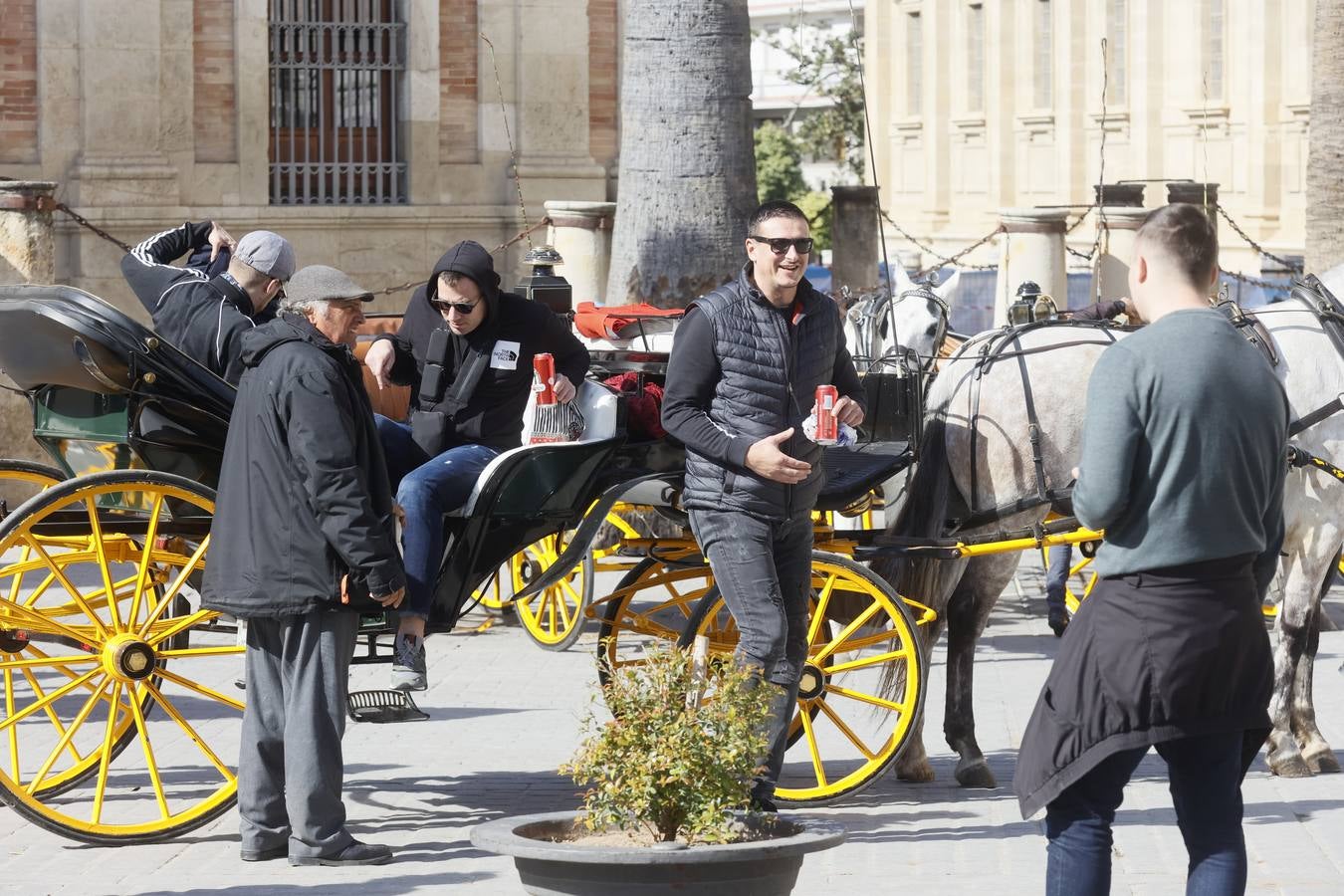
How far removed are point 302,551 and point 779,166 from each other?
154 ft

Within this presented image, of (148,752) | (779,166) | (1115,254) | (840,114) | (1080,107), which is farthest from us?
(779,166)

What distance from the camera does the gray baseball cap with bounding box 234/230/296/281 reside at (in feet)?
24.9

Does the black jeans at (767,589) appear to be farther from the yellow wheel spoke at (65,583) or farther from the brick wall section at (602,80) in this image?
the brick wall section at (602,80)

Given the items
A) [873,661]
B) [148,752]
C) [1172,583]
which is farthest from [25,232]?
[1172,583]

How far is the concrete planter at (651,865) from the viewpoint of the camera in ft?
17.3

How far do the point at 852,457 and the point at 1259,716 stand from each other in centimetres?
315

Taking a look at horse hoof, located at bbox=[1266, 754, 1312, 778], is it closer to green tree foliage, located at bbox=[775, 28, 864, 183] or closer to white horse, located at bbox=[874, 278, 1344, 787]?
white horse, located at bbox=[874, 278, 1344, 787]

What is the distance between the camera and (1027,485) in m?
8.35

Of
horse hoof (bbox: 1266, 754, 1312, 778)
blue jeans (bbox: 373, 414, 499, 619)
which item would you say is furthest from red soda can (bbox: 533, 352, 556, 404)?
horse hoof (bbox: 1266, 754, 1312, 778)

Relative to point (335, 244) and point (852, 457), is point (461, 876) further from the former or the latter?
point (335, 244)

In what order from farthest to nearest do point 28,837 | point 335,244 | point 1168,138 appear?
point 1168,138, point 335,244, point 28,837

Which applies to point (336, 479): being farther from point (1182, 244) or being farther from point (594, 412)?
point (1182, 244)

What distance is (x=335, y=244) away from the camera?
63.1ft

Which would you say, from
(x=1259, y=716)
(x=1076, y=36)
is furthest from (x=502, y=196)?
(x=1076, y=36)
